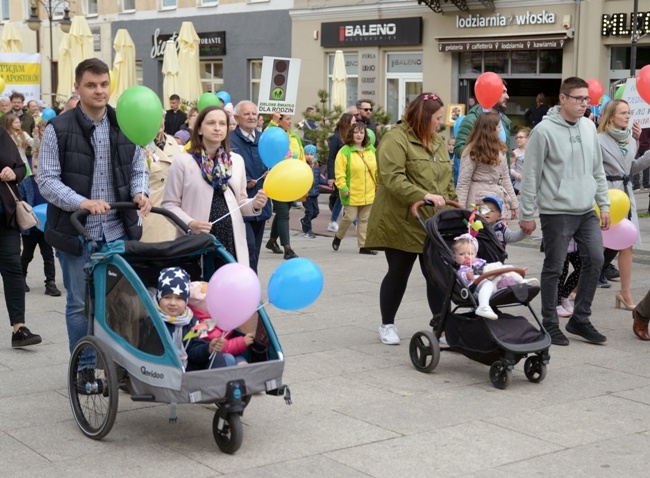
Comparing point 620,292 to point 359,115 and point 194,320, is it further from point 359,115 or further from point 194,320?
point 359,115

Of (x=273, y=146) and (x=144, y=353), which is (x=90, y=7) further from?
(x=144, y=353)

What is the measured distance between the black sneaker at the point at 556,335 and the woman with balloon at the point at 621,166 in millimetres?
1611

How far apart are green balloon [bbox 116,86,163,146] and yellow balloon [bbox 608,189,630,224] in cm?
446

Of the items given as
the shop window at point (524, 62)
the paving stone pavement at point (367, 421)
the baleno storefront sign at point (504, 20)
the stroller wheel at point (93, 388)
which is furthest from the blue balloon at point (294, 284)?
the shop window at point (524, 62)

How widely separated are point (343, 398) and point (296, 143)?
23.9ft

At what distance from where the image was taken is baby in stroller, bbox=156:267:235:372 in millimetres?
5641

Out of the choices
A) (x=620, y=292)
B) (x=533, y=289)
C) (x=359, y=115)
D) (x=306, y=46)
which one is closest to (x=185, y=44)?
(x=306, y=46)

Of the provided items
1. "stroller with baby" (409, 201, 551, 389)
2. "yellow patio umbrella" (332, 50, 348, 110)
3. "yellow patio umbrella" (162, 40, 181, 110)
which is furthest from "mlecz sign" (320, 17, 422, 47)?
"stroller with baby" (409, 201, 551, 389)

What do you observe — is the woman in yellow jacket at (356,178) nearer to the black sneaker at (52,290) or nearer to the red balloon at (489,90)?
the red balloon at (489,90)

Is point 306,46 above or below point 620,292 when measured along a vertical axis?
above

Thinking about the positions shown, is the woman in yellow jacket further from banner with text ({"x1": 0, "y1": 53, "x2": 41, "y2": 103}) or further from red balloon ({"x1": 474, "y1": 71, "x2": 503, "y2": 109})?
banner with text ({"x1": 0, "y1": 53, "x2": 41, "y2": 103})

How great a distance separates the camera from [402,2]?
29250mm

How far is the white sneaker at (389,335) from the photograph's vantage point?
8.12 metres

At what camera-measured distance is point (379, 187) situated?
8.02 m
